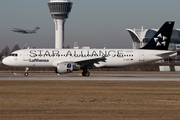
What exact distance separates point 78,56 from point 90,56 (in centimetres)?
182

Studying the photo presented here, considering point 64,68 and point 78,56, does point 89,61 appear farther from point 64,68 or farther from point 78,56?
point 64,68

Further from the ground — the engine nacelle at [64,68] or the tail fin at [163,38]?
the tail fin at [163,38]

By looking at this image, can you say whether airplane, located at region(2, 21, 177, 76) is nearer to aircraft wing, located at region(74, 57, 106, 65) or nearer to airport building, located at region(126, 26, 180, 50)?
aircraft wing, located at region(74, 57, 106, 65)

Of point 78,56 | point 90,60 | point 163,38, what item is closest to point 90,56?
point 78,56

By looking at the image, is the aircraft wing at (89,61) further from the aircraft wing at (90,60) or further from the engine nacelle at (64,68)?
the engine nacelle at (64,68)

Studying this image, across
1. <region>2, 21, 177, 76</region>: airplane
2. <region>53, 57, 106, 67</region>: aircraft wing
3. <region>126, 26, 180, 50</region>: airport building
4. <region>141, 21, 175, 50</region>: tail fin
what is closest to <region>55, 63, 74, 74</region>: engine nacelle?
<region>2, 21, 177, 76</region>: airplane

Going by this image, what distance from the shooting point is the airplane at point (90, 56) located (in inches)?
1716

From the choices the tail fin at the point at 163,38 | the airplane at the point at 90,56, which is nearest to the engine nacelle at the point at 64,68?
the airplane at the point at 90,56

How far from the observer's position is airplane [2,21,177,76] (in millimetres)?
43594

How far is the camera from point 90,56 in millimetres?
44219
